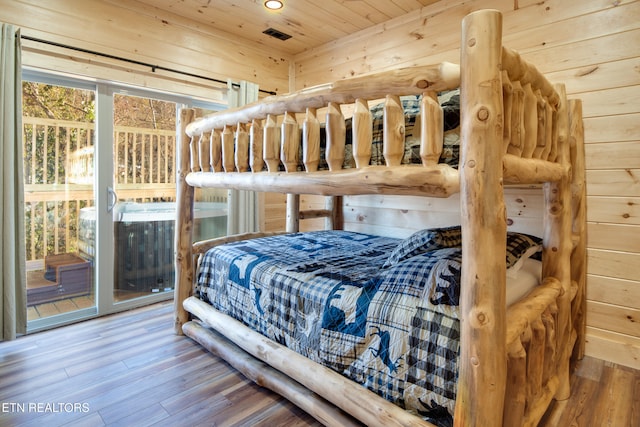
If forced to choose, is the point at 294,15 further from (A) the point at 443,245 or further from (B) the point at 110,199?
(A) the point at 443,245

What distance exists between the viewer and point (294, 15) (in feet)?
9.59

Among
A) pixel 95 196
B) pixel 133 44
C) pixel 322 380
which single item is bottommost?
pixel 322 380

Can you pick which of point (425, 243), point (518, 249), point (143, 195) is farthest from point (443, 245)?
point (143, 195)

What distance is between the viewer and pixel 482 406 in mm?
1039

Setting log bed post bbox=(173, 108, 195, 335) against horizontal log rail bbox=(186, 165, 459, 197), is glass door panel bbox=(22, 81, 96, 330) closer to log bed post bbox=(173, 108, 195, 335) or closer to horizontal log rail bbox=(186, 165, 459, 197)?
log bed post bbox=(173, 108, 195, 335)

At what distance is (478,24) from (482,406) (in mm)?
1072

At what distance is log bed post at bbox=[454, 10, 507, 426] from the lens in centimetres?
100

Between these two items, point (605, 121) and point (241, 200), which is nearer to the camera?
point (605, 121)

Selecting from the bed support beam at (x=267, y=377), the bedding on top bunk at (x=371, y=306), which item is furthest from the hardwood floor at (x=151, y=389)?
the bedding on top bunk at (x=371, y=306)

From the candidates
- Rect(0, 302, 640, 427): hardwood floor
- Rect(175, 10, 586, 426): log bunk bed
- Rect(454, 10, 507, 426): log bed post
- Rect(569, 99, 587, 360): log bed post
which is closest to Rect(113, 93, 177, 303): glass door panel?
Rect(0, 302, 640, 427): hardwood floor

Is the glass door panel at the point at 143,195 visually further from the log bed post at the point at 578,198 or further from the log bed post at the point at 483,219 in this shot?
the log bed post at the point at 578,198

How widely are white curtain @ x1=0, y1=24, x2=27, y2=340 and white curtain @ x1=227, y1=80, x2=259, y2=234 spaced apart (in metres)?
1.46

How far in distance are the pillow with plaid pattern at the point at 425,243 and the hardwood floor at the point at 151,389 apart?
818 mm

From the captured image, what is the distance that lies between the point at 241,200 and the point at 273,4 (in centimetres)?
159
